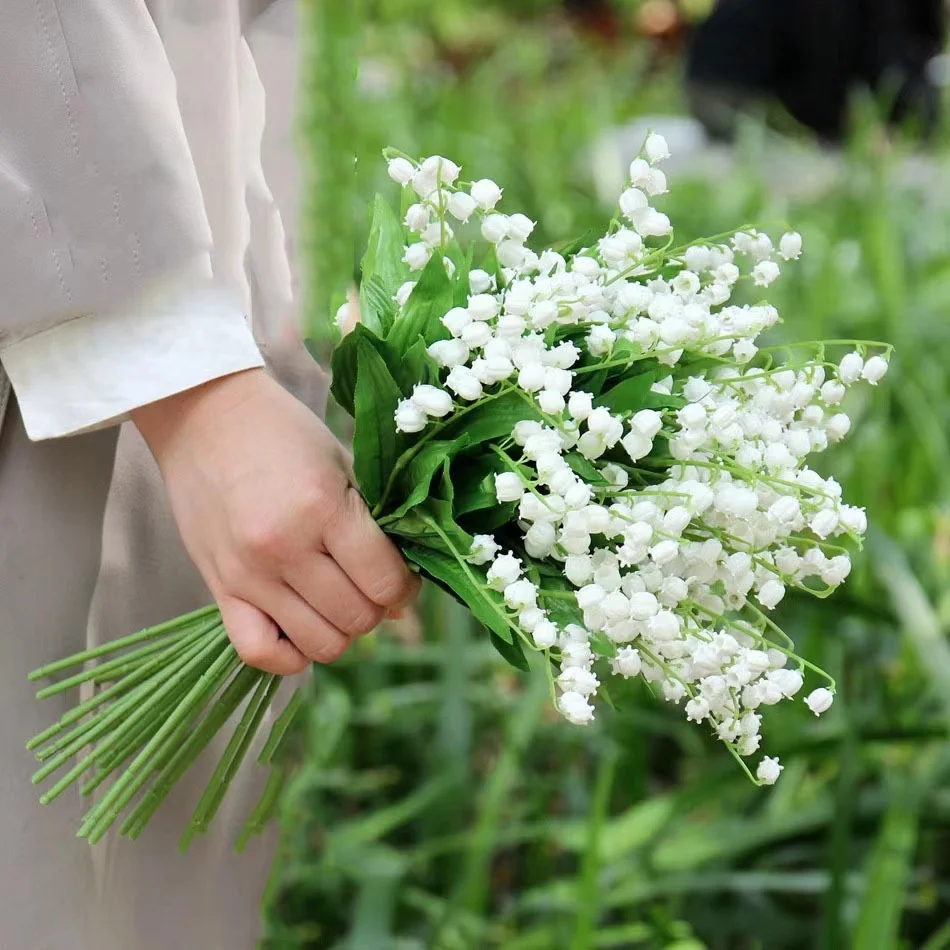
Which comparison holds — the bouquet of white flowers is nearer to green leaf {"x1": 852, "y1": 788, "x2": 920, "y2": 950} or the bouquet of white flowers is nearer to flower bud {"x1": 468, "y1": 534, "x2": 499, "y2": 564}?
flower bud {"x1": 468, "y1": 534, "x2": 499, "y2": 564}

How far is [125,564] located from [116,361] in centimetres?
16

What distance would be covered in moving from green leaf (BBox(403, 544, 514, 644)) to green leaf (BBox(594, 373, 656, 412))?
114 millimetres

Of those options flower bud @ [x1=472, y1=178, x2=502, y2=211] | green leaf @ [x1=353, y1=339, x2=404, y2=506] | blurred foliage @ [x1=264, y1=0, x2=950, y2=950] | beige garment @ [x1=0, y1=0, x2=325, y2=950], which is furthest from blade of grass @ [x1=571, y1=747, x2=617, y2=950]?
flower bud @ [x1=472, y1=178, x2=502, y2=211]

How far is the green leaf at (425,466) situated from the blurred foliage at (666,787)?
647mm

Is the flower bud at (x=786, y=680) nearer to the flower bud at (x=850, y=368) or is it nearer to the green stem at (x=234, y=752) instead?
the flower bud at (x=850, y=368)

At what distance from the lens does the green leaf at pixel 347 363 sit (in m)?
0.65

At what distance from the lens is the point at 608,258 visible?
663mm

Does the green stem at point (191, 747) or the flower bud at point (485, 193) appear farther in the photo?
the green stem at point (191, 747)

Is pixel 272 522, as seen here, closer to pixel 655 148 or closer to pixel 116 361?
pixel 116 361

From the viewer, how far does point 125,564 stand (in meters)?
0.78

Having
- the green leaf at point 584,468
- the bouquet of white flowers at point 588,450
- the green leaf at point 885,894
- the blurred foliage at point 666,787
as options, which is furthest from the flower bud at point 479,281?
the green leaf at point 885,894

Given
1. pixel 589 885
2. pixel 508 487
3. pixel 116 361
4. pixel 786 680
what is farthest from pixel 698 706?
pixel 589 885

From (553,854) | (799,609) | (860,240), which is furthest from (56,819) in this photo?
(860,240)

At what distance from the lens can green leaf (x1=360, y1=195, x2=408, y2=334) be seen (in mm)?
698
